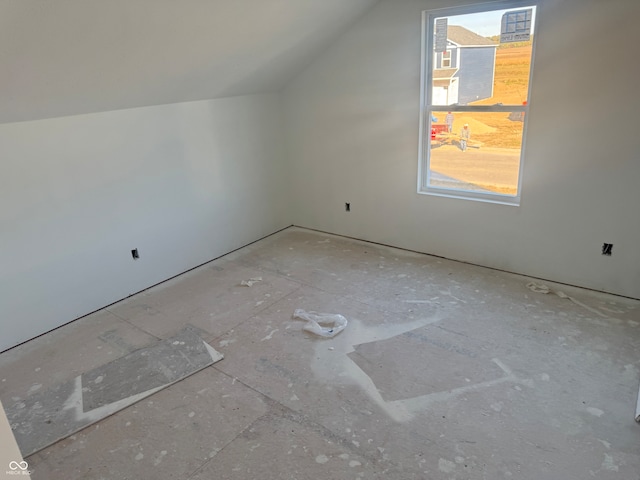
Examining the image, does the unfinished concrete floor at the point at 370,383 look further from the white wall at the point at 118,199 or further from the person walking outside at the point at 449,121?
the person walking outside at the point at 449,121

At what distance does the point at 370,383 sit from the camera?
8.21 ft

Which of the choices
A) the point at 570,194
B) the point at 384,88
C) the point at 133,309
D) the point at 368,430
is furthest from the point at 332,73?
the point at 368,430

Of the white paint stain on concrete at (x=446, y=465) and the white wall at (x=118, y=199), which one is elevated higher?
the white wall at (x=118, y=199)

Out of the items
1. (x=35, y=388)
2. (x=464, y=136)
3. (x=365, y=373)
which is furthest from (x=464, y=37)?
(x=35, y=388)

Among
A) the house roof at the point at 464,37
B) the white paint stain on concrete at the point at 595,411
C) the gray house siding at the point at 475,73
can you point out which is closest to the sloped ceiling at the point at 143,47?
the house roof at the point at 464,37

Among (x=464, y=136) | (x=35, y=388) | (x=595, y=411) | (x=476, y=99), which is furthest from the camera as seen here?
(x=464, y=136)

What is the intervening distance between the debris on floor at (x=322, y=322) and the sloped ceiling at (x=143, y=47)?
2.01 m

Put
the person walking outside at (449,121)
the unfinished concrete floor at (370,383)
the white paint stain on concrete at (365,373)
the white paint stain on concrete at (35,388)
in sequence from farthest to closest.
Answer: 1. the person walking outside at (449,121)
2. the white paint stain on concrete at (35,388)
3. the white paint stain on concrete at (365,373)
4. the unfinished concrete floor at (370,383)

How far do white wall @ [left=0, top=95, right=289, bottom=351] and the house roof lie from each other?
6.47ft

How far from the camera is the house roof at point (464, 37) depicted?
3357 millimetres

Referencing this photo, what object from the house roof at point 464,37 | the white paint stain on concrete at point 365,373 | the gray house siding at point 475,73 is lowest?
the white paint stain on concrete at point 365,373

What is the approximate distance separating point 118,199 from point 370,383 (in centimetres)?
246

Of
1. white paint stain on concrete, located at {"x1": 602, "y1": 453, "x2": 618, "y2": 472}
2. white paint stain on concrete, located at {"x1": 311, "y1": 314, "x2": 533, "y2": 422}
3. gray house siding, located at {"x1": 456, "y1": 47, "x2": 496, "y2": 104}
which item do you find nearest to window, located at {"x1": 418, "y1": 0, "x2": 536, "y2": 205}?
gray house siding, located at {"x1": 456, "y1": 47, "x2": 496, "y2": 104}

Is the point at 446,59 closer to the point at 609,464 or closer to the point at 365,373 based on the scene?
the point at 365,373
